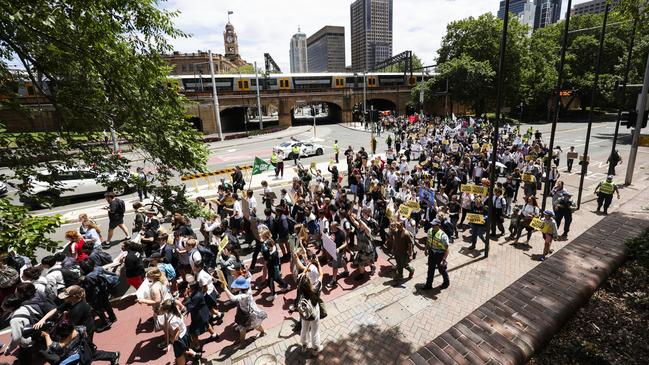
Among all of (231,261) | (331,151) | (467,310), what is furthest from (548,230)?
(331,151)

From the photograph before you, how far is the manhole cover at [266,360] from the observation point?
5.80 meters

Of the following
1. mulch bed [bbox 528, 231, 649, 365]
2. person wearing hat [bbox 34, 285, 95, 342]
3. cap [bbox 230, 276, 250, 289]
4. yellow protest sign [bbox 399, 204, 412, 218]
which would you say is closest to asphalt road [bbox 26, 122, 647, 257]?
person wearing hat [bbox 34, 285, 95, 342]

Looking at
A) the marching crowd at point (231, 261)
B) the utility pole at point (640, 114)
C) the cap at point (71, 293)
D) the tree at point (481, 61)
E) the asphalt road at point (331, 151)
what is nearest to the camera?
the cap at point (71, 293)

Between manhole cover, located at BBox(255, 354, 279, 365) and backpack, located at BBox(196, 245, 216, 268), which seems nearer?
manhole cover, located at BBox(255, 354, 279, 365)

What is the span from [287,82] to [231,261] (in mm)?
50501

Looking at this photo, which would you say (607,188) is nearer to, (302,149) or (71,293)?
(71,293)

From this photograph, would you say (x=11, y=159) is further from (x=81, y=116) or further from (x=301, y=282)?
(x=301, y=282)

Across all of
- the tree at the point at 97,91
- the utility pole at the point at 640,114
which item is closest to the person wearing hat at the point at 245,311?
Result: the tree at the point at 97,91

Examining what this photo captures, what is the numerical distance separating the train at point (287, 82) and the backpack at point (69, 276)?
140ft

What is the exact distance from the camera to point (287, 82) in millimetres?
54219

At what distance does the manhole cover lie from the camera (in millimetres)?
5798

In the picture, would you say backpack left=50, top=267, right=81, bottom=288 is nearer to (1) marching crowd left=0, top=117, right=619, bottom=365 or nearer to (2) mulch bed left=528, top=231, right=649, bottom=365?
(1) marching crowd left=0, top=117, right=619, bottom=365

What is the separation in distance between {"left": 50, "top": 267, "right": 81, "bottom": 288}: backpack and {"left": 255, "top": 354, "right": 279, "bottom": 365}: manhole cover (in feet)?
13.6

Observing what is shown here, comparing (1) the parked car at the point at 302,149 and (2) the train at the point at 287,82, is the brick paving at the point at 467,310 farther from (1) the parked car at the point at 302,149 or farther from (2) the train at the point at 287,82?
(2) the train at the point at 287,82
